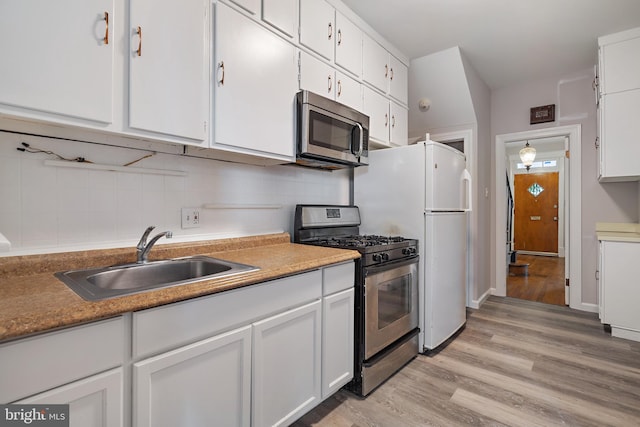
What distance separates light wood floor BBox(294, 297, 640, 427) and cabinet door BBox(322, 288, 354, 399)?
177mm

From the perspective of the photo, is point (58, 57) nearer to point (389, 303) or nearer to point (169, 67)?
point (169, 67)

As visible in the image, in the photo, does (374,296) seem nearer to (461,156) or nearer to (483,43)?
(461,156)

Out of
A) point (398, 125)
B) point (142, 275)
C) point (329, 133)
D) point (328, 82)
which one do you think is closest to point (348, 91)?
point (328, 82)

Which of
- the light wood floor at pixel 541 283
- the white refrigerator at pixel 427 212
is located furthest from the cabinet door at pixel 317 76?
the light wood floor at pixel 541 283

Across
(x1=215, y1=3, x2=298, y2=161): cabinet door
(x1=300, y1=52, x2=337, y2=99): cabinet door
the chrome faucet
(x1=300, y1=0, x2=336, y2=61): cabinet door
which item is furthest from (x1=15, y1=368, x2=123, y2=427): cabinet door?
(x1=300, y1=0, x2=336, y2=61): cabinet door

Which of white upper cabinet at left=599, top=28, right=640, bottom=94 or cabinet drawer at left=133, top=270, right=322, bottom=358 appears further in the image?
white upper cabinet at left=599, top=28, right=640, bottom=94

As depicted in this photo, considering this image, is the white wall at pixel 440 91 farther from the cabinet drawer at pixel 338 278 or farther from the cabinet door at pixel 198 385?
the cabinet door at pixel 198 385

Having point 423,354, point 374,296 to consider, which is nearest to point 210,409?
point 374,296

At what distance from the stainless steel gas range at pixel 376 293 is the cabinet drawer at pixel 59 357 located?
130 cm

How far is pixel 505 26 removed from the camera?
8.56 feet

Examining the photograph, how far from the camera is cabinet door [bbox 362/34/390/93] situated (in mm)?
2477

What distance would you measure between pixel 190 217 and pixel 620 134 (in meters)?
3.62

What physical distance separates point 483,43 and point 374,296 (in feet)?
8.62

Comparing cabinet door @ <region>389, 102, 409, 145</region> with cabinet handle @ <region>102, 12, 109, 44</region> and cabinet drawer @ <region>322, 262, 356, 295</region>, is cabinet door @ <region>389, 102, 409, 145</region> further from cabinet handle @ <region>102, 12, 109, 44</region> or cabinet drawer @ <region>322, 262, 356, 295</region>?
cabinet handle @ <region>102, 12, 109, 44</region>
